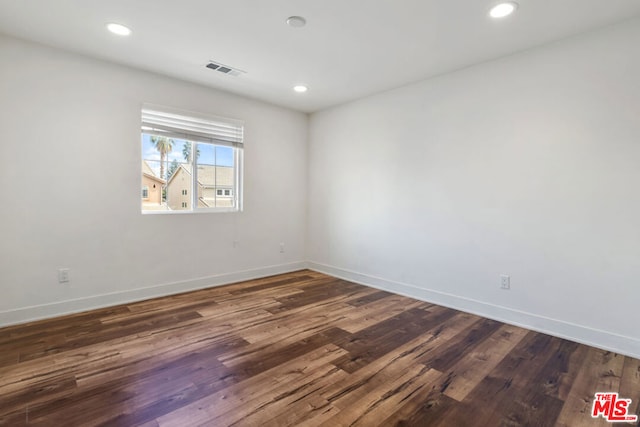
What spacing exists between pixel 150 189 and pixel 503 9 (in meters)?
3.71

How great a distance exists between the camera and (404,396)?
5.99ft

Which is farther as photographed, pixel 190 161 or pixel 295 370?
pixel 190 161

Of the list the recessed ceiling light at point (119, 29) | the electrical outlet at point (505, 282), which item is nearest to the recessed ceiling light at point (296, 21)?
the recessed ceiling light at point (119, 29)

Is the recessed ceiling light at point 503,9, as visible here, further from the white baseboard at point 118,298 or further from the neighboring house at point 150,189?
the white baseboard at point 118,298

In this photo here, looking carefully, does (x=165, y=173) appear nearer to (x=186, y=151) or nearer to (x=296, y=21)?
(x=186, y=151)

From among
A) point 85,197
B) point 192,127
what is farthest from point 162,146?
point 85,197

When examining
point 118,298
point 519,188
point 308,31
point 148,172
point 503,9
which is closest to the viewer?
point 503,9

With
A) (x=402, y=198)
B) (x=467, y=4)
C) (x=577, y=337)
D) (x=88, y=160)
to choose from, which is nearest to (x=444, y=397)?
(x=577, y=337)

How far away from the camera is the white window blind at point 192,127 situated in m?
3.45

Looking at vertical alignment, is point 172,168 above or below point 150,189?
above

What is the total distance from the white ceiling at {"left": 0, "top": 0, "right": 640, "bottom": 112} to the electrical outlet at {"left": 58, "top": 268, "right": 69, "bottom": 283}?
207 centimetres

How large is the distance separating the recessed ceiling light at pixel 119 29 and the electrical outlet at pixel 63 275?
221 cm

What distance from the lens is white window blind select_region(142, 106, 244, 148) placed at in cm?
345

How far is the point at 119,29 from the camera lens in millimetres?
2559
